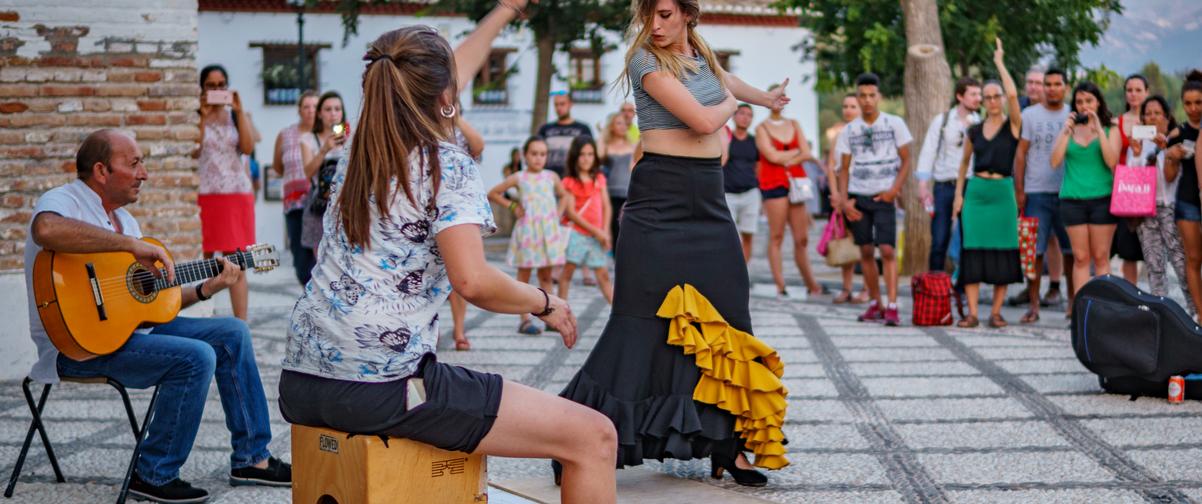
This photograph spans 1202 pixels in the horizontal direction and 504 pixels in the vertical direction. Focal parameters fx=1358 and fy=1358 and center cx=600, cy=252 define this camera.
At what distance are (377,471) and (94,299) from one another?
2.14m

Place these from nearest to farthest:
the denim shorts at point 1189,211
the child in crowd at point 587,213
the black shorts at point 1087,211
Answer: the denim shorts at point 1189,211
the black shorts at point 1087,211
the child in crowd at point 587,213

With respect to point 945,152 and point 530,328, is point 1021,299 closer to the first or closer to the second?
point 945,152

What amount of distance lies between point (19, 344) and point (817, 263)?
11066 millimetres

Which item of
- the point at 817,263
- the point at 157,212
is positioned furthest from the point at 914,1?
the point at 157,212

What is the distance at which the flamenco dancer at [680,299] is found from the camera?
4.73 m

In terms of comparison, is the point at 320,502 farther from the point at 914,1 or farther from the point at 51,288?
the point at 914,1

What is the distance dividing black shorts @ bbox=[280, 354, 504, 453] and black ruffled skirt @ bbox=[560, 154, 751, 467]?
4.68 feet

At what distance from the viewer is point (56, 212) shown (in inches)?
191

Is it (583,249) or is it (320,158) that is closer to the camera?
(320,158)

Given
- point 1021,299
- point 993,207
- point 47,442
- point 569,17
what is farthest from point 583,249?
point 569,17

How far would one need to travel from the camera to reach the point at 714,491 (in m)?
4.91

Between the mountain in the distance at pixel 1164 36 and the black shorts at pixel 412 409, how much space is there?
22.8 feet

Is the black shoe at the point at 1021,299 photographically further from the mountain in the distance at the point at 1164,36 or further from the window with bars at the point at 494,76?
the window with bars at the point at 494,76

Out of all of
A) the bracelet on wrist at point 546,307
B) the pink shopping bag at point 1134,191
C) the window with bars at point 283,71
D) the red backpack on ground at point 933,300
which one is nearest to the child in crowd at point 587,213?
the red backpack on ground at point 933,300
